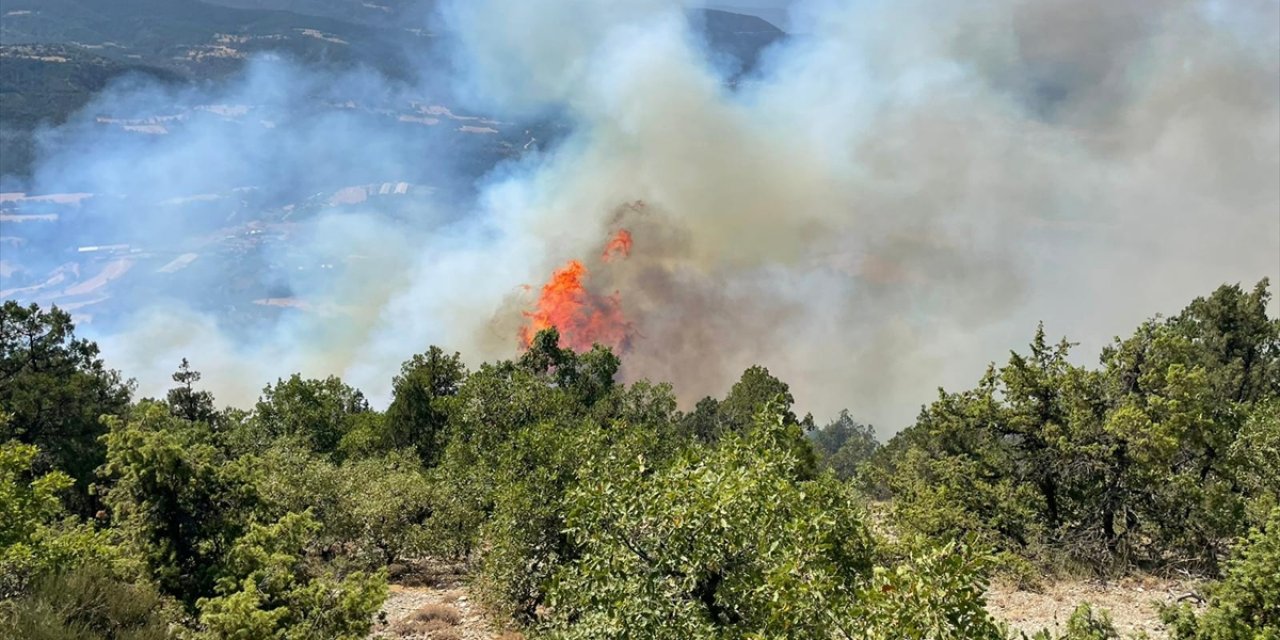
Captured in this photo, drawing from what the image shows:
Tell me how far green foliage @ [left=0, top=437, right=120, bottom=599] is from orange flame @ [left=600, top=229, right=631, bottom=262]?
86465mm

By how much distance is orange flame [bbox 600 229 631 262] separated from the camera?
9981 cm

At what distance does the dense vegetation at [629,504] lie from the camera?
29.8 feet

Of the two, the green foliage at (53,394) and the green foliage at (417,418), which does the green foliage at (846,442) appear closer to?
the green foliage at (417,418)

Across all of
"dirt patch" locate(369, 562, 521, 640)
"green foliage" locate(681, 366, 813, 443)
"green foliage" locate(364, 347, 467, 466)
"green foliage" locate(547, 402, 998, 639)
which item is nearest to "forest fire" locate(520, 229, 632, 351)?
"green foliage" locate(681, 366, 813, 443)

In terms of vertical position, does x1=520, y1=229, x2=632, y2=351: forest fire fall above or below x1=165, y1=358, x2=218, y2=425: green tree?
above

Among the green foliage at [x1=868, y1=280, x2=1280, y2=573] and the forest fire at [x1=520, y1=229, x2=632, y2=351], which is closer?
the green foliage at [x1=868, y1=280, x2=1280, y2=573]

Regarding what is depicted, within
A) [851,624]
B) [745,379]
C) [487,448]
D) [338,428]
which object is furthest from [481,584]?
[745,379]

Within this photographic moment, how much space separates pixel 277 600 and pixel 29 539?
6.37 meters

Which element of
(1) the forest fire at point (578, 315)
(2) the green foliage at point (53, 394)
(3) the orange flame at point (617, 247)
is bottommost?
(2) the green foliage at point (53, 394)

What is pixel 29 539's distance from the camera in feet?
43.9

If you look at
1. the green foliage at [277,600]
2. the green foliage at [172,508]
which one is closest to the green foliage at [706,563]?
the green foliage at [277,600]

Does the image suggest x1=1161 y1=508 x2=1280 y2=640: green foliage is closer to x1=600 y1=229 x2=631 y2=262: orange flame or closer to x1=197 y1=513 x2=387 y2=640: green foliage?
x1=197 y1=513 x2=387 y2=640: green foliage

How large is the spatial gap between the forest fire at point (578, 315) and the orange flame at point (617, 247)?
489 cm

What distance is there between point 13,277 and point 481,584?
224 m
